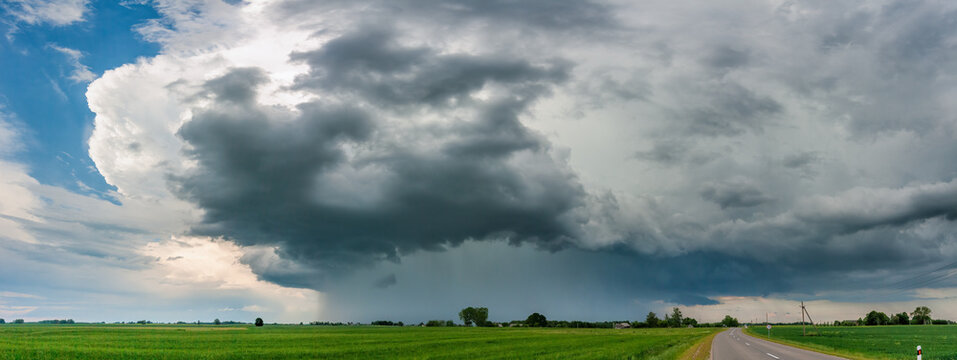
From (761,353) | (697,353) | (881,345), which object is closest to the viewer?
(761,353)

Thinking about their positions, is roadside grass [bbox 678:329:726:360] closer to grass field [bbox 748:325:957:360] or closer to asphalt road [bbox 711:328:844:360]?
asphalt road [bbox 711:328:844:360]

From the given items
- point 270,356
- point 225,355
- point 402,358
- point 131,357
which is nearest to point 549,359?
point 402,358

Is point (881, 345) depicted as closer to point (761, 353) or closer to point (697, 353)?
point (761, 353)

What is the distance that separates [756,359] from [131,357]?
46711 mm

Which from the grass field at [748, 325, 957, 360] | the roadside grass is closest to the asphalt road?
the roadside grass

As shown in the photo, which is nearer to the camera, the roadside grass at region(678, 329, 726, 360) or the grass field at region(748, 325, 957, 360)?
the roadside grass at region(678, 329, 726, 360)

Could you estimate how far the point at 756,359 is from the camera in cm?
3584

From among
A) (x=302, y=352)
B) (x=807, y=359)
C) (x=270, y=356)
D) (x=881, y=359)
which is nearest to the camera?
(x=807, y=359)

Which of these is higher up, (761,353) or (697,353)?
(761,353)

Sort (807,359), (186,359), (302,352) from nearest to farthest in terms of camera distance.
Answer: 1. (807,359)
2. (186,359)
3. (302,352)

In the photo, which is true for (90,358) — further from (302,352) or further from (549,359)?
(549,359)

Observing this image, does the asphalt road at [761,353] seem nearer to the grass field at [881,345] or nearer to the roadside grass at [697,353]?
the roadside grass at [697,353]

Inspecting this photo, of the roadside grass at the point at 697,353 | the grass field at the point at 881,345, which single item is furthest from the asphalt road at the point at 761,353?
the grass field at the point at 881,345

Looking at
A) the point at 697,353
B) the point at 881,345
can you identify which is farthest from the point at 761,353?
the point at 881,345
